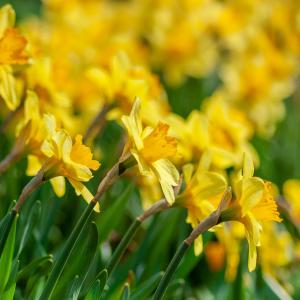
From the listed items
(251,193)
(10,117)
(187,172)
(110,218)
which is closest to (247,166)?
(251,193)

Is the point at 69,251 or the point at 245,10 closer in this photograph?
the point at 69,251

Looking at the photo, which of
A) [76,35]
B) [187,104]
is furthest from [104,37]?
[187,104]

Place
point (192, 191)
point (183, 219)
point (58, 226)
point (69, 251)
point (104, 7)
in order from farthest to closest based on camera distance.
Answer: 1. point (104, 7)
2. point (58, 226)
3. point (183, 219)
4. point (192, 191)
5. point (69, 251)

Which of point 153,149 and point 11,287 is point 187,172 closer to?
point 153,149

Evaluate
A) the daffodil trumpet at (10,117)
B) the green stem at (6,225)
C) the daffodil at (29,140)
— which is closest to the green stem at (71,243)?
the green stem at (6,225)

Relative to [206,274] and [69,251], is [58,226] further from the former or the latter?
[69,251]

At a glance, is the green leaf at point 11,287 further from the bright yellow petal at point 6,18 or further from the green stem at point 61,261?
the bright yellow petal at point 6,18

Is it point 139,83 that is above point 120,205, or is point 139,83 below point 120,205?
above
